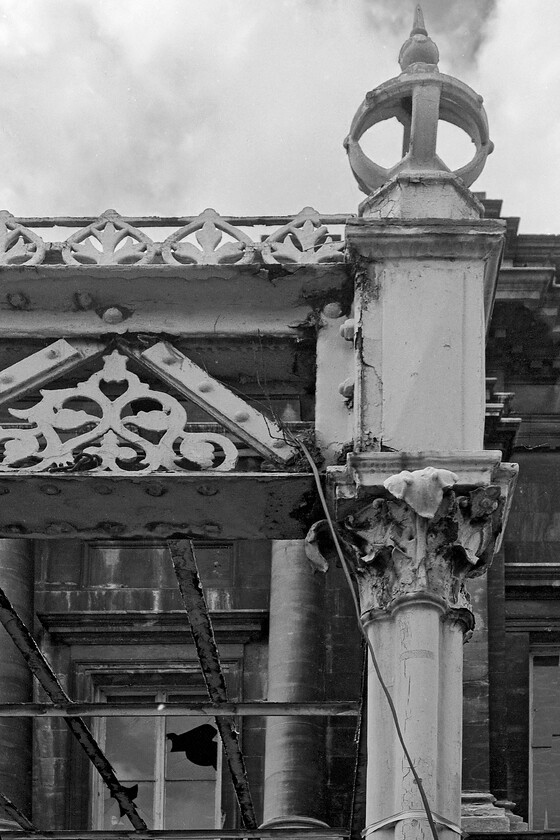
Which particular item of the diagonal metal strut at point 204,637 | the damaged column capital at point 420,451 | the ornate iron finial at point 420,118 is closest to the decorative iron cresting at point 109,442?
the diagonal metal strut at point 204,637

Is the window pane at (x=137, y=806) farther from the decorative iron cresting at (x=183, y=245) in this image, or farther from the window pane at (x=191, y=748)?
the decorative iron cresting at (x=183, y=245)

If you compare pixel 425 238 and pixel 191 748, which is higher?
pixel 425 238

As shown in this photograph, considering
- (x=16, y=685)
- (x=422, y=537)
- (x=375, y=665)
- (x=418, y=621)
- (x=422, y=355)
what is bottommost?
(x=375, y=665)

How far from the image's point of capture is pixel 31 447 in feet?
38.0

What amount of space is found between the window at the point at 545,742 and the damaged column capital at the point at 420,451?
806cm

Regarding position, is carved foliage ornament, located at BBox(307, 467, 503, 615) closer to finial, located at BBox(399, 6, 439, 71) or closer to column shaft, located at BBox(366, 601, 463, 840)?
column shaft, located at BBox(366, 601, 463, 840)

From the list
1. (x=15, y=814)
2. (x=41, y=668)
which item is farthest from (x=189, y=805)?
(x=41, y=668)

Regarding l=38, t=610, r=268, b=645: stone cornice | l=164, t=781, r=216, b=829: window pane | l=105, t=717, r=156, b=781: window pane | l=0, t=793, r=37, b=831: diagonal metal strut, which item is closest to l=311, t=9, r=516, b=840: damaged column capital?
l=0, t=793, r=37, b=831: diagonal metal strut

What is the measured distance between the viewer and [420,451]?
36.9 feet

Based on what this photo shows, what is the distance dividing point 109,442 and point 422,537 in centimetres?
192

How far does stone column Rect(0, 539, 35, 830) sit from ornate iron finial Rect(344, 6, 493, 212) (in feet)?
25.1

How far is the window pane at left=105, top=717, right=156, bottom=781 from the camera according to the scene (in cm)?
1878

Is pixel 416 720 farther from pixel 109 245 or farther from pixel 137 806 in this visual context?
pixel 137 806

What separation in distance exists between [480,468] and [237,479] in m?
1.40
